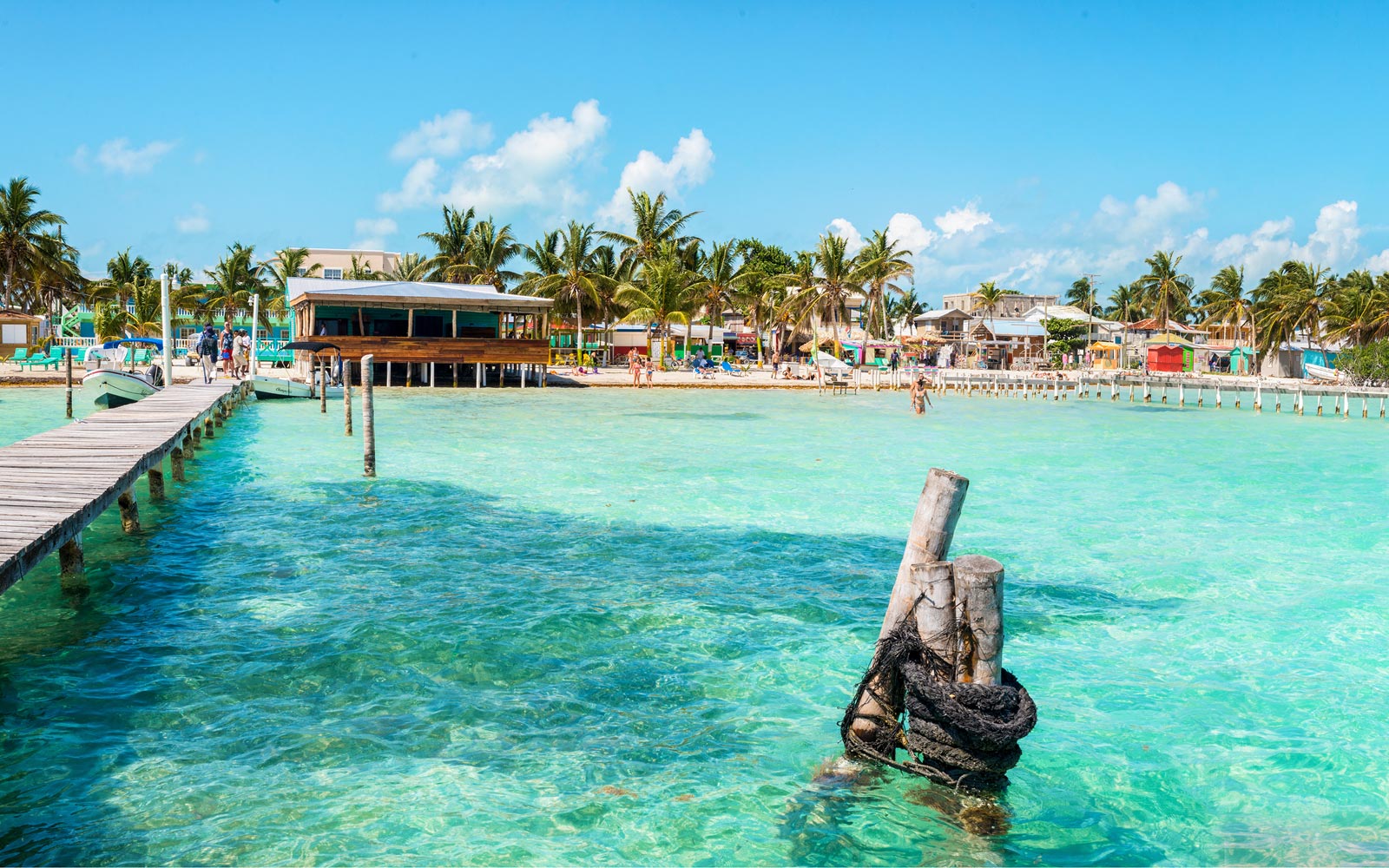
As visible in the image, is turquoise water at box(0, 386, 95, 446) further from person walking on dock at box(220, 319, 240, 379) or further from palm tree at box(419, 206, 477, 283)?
palm tree at box(419, 206, 477, 283)

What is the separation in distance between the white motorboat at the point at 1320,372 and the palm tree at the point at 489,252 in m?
51.1

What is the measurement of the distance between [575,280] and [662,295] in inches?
218

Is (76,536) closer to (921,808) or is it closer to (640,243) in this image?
(921,808)

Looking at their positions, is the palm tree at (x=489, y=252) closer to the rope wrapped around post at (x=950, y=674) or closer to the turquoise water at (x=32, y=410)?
the turquoise water at (x=32, y=410)

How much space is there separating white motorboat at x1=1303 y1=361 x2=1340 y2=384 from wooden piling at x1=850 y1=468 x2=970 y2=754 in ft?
217

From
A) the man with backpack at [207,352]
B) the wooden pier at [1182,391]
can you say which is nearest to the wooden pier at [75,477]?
the man with backpack at [207,352]

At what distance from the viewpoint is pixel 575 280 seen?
58594 millimetres

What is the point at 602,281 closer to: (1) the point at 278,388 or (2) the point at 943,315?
(1) the point at 278,388

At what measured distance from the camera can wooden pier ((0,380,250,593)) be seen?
316 inches

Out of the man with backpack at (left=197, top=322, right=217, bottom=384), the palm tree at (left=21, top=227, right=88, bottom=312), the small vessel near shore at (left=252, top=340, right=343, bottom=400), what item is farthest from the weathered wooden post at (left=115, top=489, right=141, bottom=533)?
the palm tree at (left=21, top=227, right=88, bottom=312)

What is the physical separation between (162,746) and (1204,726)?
7599 millimetres

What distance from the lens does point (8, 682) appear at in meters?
7.88

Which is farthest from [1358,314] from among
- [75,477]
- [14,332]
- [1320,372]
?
[14,332]

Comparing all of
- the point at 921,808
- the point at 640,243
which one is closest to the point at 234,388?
the point at 921,808
